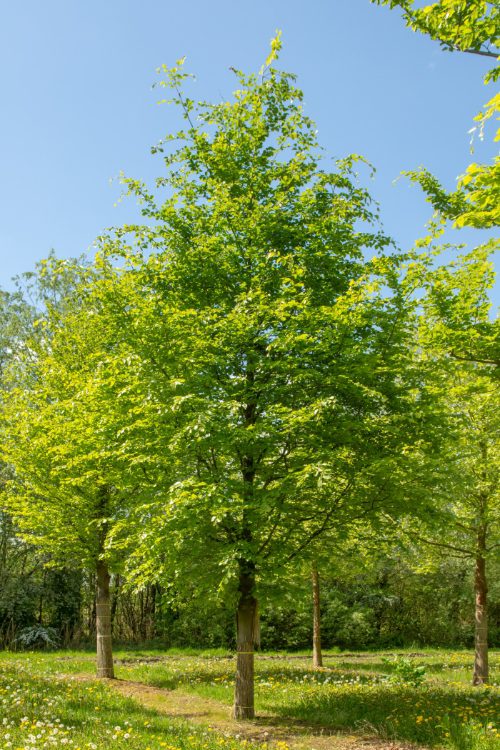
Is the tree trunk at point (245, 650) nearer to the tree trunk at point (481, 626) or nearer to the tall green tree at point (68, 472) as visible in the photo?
the tall green tree at point (68, 472)

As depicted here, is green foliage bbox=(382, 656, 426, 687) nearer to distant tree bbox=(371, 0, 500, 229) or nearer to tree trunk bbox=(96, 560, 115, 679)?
tree trunk bbox=(96, 560, 115, 679)

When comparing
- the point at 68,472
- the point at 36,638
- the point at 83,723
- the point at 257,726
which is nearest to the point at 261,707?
the point at 257,726

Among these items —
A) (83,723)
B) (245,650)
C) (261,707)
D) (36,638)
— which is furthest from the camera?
(36,638)

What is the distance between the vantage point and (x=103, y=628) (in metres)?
14.5

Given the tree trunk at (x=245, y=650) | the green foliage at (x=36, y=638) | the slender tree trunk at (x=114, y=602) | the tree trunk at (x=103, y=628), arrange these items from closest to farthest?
the tree trunk at (x=245, y=650)
the tree trunk at (x=103, y=628)
the green foliage at (x=36, y=638)
the slender tree trunk at (x=114, y=602)

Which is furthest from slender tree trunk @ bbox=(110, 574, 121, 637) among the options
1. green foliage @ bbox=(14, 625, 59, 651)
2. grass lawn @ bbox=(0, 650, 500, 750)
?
grass lawn @ bbox=(0, 650, 500, 750)

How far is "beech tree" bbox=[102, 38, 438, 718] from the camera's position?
8.94 metres

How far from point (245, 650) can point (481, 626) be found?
24.2ft

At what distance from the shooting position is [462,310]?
9430 millimetres

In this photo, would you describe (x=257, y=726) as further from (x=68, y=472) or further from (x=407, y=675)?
(x=68, y=472)

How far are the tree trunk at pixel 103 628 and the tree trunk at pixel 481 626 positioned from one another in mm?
8982

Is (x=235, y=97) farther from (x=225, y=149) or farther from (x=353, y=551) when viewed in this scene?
(x=353, y=551)

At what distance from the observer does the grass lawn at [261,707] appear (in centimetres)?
714

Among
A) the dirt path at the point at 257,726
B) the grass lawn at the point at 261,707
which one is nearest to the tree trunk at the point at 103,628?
the grass lawn at the point at 261,707
